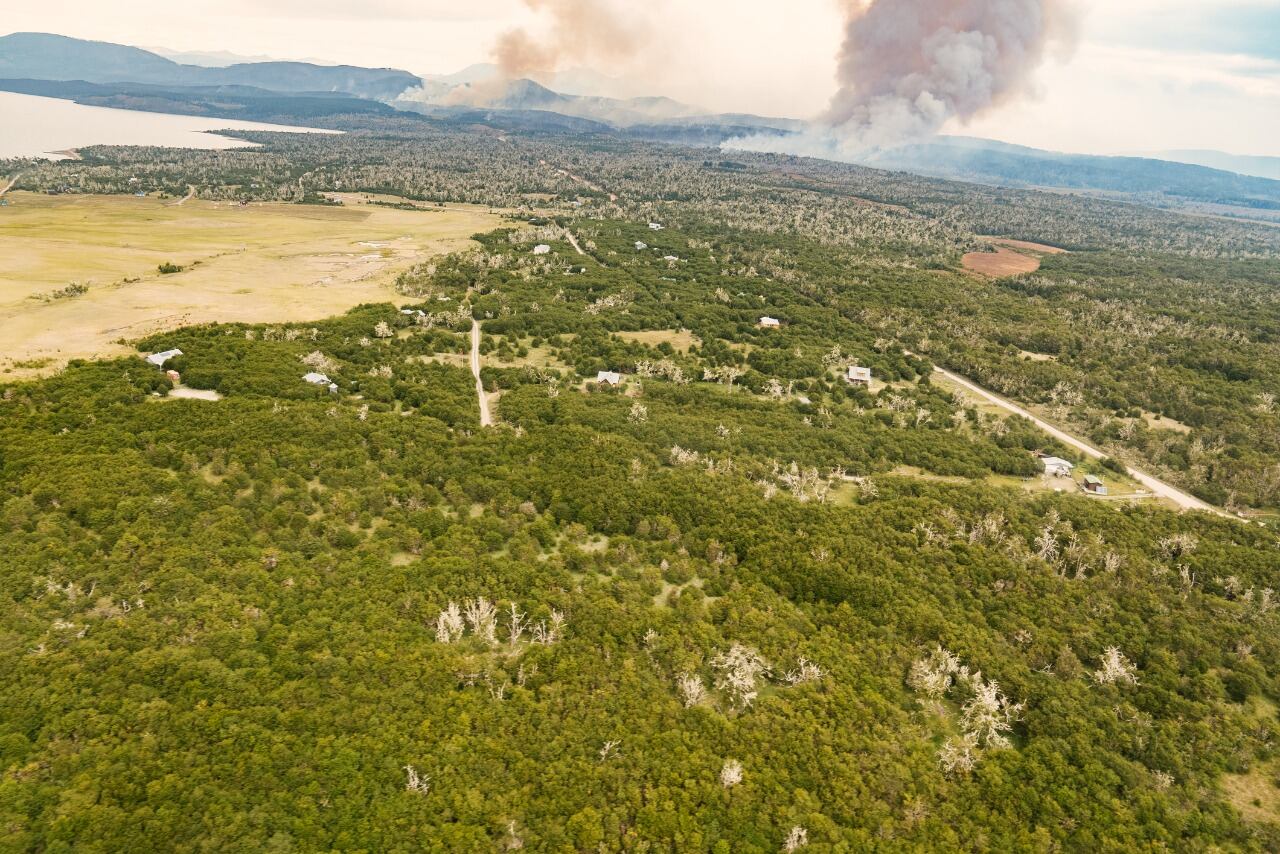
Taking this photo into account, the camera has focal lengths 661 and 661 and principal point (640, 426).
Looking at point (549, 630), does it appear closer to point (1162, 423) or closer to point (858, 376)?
point (858, 376)

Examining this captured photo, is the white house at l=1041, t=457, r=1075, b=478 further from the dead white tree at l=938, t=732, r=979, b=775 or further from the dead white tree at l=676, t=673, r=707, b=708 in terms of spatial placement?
the dead white tree at l=676, t=673, r=707, b=708

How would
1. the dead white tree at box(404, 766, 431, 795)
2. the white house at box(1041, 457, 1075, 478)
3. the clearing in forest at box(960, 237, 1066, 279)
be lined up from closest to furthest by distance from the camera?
the dead white tree at box(404, 766, 431, 795)
the white house at box(1041, 457, 1075, 478)
the clearing in forest at box(960, 237, 1066, 279)

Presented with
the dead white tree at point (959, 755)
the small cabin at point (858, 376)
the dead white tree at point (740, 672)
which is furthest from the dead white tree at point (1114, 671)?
the small cabin at point (858, 376)

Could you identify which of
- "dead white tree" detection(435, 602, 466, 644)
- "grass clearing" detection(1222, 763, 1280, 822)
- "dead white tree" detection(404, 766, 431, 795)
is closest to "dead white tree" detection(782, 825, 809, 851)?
"dead white tree" detection(404, 766, 431, 795)

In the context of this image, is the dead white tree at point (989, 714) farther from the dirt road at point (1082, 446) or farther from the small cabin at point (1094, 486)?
the dirt road at point (1082, 446)

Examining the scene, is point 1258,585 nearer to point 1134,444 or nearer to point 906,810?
point 1134,444
